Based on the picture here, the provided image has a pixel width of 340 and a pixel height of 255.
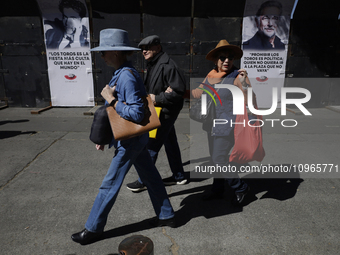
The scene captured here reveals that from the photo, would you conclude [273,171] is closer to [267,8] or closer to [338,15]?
[267,8]

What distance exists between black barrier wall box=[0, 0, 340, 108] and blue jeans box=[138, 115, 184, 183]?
17.8 ft

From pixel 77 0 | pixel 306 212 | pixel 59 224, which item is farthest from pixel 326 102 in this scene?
pixel 59 224

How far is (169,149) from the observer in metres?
3.70

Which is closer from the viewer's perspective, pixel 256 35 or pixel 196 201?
pixel 196 201

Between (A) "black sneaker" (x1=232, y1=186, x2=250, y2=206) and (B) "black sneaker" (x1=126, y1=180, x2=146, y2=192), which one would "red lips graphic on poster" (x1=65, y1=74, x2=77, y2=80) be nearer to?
(B) "black sneaker" (x1=126, y1=180, x2=146, y2=192)

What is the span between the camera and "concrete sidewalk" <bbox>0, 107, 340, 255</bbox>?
101 inches

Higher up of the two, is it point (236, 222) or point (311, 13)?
point (311, 13)

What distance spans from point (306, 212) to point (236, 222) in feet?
2.83

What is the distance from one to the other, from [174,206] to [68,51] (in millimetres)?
7204

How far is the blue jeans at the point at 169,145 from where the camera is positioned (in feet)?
10.9

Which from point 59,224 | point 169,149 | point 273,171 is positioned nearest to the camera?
point 59,224

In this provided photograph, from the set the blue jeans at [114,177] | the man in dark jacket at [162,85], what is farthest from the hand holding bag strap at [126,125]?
the man in dark jacket at [162,85]

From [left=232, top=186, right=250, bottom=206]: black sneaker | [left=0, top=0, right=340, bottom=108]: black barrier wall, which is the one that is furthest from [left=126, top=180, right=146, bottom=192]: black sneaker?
[left=0, top=0, right=340, bottom=108]: black barrier wall

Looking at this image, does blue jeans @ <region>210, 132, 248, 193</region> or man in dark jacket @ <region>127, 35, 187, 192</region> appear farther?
man in dark jacket @ <region>127, 35, 187, 192</region>
